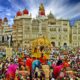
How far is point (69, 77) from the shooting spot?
9.43 metres

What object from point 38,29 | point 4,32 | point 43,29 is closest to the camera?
point 38,29

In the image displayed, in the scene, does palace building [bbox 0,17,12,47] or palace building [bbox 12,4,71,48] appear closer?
palace building [bbox 12,4,71,48]

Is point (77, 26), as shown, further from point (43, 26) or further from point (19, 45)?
point (19, 45)

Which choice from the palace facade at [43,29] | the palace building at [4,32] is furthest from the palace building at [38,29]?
the palace building at [4,32]

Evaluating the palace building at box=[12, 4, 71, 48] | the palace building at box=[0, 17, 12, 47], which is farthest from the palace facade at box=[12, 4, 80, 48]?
the palace building at box=[0, 17, 12, 47]

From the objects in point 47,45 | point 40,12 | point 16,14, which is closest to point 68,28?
point 40,12

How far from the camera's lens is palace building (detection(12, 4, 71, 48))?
58125 mm

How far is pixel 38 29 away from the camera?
5903 centimetres

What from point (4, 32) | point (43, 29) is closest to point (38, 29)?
point (43, 29)

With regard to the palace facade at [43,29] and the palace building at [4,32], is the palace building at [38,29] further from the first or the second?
the palace building at [4,32]

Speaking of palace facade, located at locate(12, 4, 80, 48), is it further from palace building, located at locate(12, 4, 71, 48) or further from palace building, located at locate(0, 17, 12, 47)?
palace building, located at locate(0, 17, 12, 47)

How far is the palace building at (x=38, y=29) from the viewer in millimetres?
58125

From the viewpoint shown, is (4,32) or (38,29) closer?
(38,29)

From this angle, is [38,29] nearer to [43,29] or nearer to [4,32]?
[43,29]
